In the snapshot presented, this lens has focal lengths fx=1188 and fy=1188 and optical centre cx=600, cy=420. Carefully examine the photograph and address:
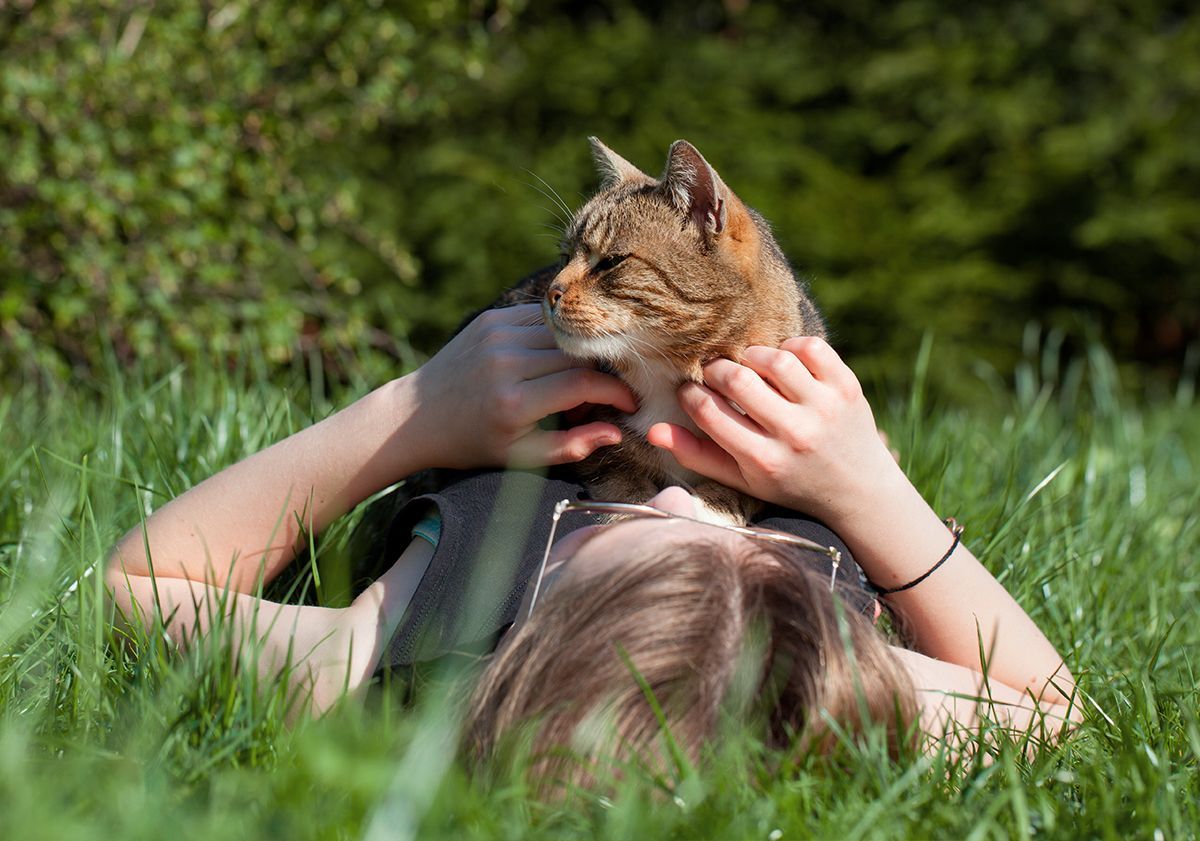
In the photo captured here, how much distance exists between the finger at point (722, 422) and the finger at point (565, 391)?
0.13 meters

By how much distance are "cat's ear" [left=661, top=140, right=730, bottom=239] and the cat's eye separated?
125 millimetres

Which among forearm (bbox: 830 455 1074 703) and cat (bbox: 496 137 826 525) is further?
cat (bbox: 496 137 826 525)

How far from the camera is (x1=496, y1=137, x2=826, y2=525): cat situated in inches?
71.7

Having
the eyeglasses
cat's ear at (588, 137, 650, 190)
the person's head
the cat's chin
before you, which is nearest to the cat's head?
the cat's chin

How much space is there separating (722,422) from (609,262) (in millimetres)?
408

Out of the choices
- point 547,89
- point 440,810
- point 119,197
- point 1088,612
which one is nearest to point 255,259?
point 119,197

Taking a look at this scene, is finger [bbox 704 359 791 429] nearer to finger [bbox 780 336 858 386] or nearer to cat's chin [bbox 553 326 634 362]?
finger [bbox 780 336 858 386]

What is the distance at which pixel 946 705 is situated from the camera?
5.13 feet

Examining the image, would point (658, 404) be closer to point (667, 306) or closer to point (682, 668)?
point (667, 306)

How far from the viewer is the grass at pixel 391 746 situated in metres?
1.14

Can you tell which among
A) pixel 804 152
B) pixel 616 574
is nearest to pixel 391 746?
pixel 616 574

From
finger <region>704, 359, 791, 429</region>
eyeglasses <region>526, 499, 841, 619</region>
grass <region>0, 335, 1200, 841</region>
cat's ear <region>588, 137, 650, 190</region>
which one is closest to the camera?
grass <region>0, 335, 1200, 841</region>

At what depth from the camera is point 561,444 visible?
1770mm

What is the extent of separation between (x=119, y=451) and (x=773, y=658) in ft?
4.87
